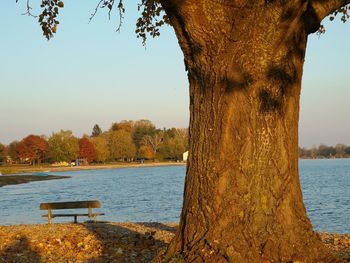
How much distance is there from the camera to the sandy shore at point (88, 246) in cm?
895

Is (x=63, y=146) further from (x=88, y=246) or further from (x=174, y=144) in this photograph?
(x=88, y=246)

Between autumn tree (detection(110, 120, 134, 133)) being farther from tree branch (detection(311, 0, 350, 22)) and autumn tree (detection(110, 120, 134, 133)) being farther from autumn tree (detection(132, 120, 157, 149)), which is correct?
tree branch (detection(311, 0, 350, 22))

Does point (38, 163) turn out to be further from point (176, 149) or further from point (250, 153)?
point (250, 153)

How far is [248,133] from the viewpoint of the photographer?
5.93 m

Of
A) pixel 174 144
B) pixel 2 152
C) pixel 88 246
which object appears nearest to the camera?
pixel 88 246

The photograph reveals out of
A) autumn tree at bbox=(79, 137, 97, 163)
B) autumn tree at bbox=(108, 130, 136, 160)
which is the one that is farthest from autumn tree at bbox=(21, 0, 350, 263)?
autumn tree at bbox=(108, 130, 136, 160)

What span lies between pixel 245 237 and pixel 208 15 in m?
2.56

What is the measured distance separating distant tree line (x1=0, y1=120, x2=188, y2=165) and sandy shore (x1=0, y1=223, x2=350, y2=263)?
127 m

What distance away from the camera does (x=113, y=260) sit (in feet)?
28.1

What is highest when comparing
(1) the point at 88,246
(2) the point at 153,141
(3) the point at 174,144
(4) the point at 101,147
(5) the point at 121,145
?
(2) the point at 153,141

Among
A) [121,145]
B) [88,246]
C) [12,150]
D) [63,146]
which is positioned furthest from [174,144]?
[88,246]

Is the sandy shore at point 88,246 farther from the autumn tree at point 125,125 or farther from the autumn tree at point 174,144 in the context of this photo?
the autumn tree at point 125,125

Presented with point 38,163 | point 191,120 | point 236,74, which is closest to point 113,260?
point 191,120

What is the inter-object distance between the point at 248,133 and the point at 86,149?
5671 inches
